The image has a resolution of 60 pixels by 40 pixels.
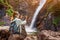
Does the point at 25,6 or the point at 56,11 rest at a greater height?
the point at 25,6

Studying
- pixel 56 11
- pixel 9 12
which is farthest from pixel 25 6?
pixel 56 11

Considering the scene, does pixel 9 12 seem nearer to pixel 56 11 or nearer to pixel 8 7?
pixel 8 7

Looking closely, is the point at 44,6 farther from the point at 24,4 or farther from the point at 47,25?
the point at 47,25

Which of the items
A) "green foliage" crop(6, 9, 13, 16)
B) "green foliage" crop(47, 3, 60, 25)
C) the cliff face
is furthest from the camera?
the cliff face

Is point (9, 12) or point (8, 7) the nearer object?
point (9, 12)

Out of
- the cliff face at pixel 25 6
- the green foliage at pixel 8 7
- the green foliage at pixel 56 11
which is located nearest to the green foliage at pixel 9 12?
the green foliage at pixel 8 7

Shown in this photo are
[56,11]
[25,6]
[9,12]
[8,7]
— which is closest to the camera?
[56,11]

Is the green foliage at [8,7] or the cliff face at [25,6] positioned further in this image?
the cliff face at [25,6]

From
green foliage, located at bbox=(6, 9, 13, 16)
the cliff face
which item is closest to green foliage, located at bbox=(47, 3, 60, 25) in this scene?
the cliff face

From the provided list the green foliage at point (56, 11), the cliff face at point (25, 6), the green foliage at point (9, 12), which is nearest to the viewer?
the green foliage at point (56, 11)

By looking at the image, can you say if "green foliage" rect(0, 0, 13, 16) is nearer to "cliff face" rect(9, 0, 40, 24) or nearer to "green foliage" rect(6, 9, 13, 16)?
"green foliage" rect(6, 9, 13, 16)

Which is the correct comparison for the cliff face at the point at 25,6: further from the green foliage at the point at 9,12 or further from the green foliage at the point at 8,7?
the green foliage at the point at 9,12

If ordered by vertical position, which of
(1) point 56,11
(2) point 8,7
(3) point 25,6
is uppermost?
(3) point 25,6

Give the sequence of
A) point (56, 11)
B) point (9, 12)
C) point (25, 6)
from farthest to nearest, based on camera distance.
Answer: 1. point (25, 6)
2. point (9, 12)
3. point (56, 11)
